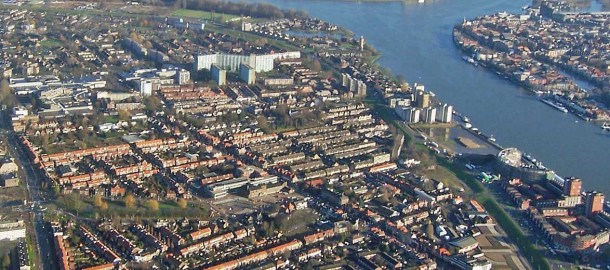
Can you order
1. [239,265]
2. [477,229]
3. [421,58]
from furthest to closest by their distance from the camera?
[421,58] < [477,229] < [239,265]

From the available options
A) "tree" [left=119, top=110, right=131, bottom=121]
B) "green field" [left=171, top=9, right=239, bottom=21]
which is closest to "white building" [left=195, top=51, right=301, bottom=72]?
"tree" [left=119, top=110, right=131, bottom=121]

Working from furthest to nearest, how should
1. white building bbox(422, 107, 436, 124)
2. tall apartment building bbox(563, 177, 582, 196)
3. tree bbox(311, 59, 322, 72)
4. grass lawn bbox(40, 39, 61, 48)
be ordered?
grass lawn bbox(40, 39, 61, 48)
tree bbox(311, 59, 322, 72)
white building bbox(422, 107, 436, 124)
tall apartment building bbox(563, 177, 582, 196)

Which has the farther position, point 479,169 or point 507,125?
point 507,125

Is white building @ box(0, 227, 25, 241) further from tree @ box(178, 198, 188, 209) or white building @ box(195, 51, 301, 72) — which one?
white building @ box(195, 51, 301, 72)

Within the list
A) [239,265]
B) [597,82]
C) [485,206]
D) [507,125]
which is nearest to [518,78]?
[597,82]

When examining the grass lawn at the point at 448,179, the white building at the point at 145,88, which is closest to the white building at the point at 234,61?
the white building at the point at 145,88

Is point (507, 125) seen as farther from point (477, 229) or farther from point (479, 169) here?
point (477, 229)

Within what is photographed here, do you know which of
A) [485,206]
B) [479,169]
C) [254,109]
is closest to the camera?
[485,206]
